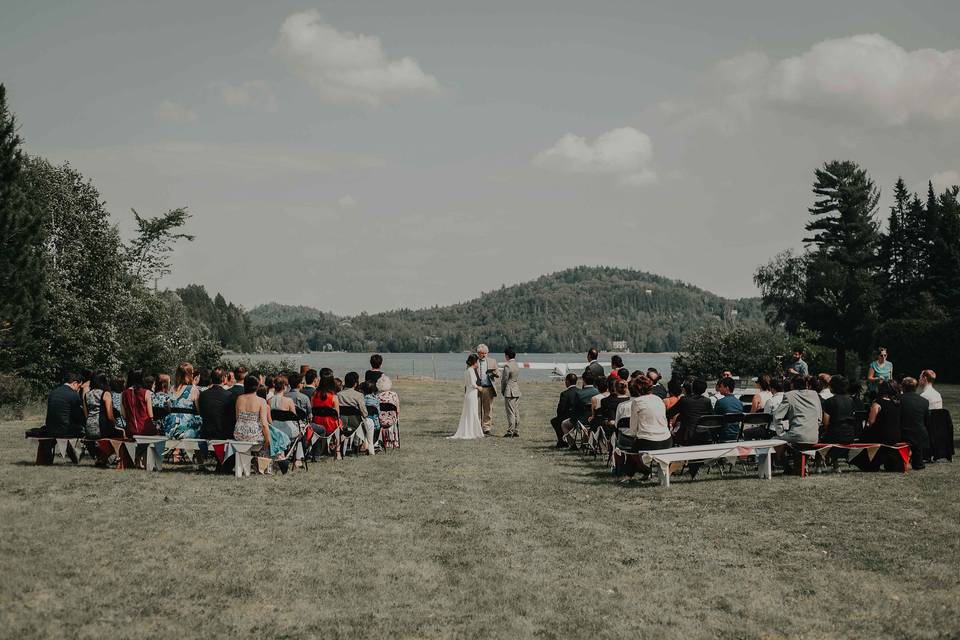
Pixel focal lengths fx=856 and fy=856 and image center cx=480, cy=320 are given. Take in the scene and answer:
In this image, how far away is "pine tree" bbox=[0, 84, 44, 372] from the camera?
2986cm

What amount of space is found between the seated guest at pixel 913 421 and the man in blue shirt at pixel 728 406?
92.6 inches

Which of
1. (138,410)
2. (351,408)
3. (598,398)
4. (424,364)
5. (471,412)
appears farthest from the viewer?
(424,364)

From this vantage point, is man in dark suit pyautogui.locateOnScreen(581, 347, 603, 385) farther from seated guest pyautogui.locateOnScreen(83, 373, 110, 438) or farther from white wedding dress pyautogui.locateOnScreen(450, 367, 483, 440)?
seated guest pyautogui.locateOnScreen(83, 373, 110, 438)

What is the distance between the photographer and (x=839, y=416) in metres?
12.6

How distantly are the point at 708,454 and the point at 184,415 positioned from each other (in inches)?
327

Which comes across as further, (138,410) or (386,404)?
(386,404)

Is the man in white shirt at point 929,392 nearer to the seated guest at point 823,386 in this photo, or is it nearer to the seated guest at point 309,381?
the seated guest at point 823,386

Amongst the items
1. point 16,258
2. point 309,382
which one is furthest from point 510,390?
point 16,258

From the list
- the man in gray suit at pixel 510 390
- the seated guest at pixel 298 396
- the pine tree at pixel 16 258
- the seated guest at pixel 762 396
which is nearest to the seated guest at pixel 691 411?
the seated guest at pixel 762 396

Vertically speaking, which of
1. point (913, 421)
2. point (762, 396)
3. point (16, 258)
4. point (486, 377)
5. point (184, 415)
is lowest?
point (184, 415)

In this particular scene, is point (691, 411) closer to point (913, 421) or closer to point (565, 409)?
point (913, 421)

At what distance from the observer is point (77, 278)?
115 ft

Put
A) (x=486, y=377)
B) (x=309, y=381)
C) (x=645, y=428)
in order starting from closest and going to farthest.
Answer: (x=645, y=428)
(x=309, y=381)
(x=486, y=377)

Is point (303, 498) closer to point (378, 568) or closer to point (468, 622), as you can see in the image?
point (378, 568)
